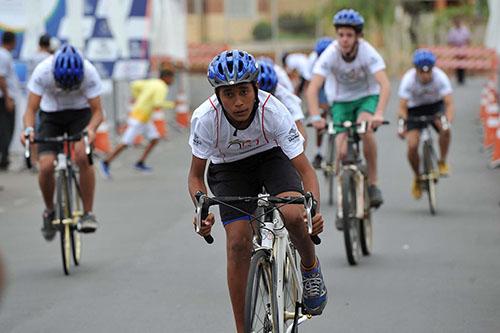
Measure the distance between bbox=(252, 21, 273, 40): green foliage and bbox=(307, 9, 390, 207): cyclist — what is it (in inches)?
1242

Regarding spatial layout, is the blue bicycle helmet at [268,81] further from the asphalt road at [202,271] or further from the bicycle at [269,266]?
the bicycle at [269,266]

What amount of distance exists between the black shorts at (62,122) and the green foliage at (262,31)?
3248 cm

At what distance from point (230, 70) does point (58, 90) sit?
4702mm

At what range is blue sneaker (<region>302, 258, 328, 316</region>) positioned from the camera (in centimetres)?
729

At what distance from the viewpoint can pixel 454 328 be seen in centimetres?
A: 832

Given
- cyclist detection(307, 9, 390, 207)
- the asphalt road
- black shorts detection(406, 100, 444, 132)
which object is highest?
cyclist detection(307, 9, 390, 207)

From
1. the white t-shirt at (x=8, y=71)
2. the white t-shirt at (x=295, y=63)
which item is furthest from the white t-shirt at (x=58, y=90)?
the white t-shirt at (x=295, y=63)

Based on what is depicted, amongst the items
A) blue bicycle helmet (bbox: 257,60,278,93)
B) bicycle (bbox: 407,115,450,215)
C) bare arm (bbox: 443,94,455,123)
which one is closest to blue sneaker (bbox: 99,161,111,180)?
bicycle (bbox: 407,115,450,215)

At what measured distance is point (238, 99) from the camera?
682 cm

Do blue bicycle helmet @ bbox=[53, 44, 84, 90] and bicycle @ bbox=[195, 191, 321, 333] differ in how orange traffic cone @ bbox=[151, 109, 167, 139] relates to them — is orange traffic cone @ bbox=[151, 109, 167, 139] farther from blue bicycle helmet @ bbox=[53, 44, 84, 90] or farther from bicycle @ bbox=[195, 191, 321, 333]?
bicycle @ bbox=[195, 191, 321, 333]

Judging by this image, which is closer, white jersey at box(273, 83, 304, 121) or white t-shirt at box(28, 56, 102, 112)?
white jersey at box(273, 83, 304, 121)

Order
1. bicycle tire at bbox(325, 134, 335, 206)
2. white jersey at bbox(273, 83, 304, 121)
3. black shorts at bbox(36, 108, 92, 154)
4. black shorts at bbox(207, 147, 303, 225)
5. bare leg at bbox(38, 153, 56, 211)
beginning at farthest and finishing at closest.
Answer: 1. bicycle tire at bbox(325, 134, 335, 206)
2. black shorts at bbox(36, 108, 92, 154)
3. bare leg at bbox(38, 153, 56, 211)
4. white jersey at bbox(273, 83, 304, 121)
5. black shorts at bbox(207, 147, 303, 225)

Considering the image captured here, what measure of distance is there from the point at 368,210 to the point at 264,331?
461 centimetres

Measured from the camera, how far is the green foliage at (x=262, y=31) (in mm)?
43781
